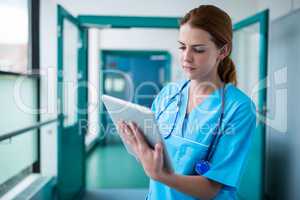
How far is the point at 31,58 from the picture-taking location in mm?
2494

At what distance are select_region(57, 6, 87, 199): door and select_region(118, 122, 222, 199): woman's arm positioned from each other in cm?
144

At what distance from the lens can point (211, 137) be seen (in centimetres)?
74

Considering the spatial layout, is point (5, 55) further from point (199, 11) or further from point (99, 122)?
point (99, 122)

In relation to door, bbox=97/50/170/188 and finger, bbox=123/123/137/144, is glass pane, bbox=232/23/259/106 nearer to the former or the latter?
door, bbox=97/50/170/188

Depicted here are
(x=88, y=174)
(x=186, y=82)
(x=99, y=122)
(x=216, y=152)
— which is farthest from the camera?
(x=99, y=122)

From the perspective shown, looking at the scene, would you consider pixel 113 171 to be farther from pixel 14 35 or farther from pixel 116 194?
pixel 14 35

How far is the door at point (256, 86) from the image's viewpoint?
2016 mm

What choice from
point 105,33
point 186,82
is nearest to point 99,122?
point 105,33

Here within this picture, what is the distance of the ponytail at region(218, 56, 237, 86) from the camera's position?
2.80ft

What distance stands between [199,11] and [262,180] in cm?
167

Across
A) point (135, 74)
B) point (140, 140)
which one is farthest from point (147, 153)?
point (135, 74)

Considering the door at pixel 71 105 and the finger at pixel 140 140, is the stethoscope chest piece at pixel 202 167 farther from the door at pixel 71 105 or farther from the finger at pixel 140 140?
the door at pixel 71 105

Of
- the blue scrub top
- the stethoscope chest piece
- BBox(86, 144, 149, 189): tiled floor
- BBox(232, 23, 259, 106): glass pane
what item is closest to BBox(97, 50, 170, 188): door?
BBox(86, 144, 149, 189): tiled floor

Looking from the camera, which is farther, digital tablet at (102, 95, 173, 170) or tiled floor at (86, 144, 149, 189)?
tiled floor at (86, 144, 149, 189)
